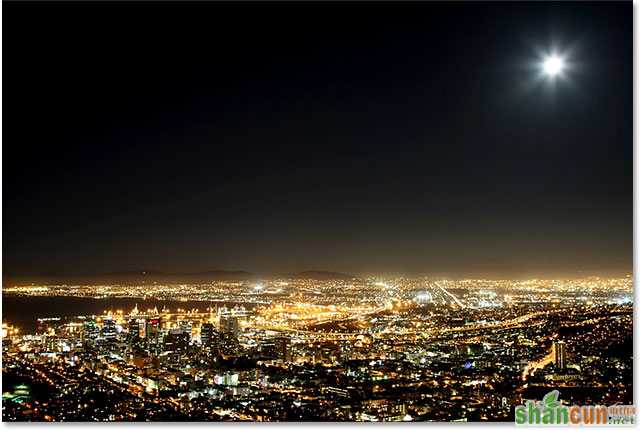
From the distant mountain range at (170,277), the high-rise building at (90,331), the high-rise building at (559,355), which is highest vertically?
the distant mountain range at (170,277)

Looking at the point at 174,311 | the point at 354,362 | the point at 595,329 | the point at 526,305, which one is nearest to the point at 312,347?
the point at 354,362

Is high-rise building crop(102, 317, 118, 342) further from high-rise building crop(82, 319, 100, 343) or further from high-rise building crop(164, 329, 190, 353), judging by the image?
high-rise building crop(164, 329, 190, 353)

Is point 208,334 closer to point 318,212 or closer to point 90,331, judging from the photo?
point 90,331

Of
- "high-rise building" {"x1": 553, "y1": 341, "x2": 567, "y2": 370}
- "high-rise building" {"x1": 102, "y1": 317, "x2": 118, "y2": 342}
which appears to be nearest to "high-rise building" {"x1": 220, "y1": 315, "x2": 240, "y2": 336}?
"high-rise building" {"x1": 102, "y1": 317, "x2": 118, "y2": 342}

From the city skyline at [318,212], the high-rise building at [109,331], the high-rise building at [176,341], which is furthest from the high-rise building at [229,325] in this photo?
the high-rise building at [109,331]

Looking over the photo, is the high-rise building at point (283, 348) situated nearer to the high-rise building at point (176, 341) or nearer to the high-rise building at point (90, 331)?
the high-rise building at point (176, 341)

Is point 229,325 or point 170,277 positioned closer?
point 229,325

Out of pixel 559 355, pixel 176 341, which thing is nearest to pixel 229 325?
pixel 176 341

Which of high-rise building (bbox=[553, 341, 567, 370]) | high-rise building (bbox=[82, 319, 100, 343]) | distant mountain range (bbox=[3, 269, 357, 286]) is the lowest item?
high-rise building (bbox=[553, 341, 567, 370])
